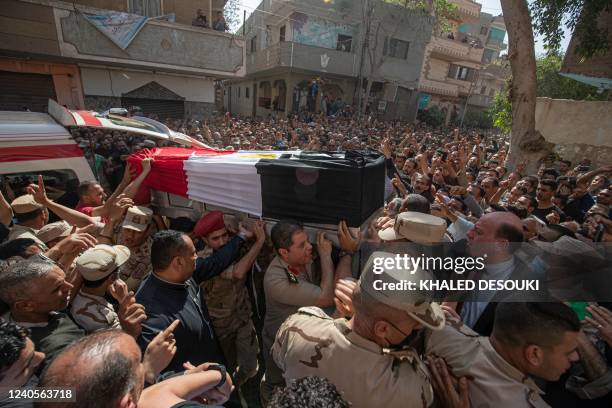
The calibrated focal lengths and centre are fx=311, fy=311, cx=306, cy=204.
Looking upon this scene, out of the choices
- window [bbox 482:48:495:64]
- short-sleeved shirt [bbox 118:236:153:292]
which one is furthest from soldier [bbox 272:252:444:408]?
window [bbox 482:48:495:64]

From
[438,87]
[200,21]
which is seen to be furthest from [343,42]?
[200,21]

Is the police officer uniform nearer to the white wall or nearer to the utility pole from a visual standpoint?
the white wall

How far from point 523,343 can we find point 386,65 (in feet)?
69.5

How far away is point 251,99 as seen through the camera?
978 inches

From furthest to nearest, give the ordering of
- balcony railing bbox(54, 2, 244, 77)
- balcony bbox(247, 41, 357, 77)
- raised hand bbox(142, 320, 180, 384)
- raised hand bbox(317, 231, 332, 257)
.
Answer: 1. balcony bbox(247, 41, 357, 77)
2. balcony railing bbox(54, 2, 244, 77)
3. raised hand bbox(317, 231, 332, 257)
4. raised hand bbox(142, 320, 180, 384)

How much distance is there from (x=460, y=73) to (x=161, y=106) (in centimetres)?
2294

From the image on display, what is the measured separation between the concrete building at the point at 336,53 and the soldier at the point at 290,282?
666 inches

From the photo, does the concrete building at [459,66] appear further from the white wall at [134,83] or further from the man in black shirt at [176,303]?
the man in black shirt at [176,303]

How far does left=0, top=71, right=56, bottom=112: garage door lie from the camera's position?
31.6 feet

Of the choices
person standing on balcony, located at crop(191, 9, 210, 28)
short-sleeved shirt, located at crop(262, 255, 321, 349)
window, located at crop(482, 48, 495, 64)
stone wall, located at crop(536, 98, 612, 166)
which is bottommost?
short-sleeved shirt, located at crop(262, 255, 321, 349)

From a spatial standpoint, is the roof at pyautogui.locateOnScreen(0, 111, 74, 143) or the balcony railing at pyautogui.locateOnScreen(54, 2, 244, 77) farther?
the balcony railing at pyautogui.locateOnScreen(54, 2, 244, 77)

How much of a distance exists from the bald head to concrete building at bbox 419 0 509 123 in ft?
79.2

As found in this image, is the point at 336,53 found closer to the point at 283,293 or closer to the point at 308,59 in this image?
the point at 308,59

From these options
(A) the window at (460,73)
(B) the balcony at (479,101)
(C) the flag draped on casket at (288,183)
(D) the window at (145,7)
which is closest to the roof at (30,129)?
(C) the flag draped on casket at (288,183)
